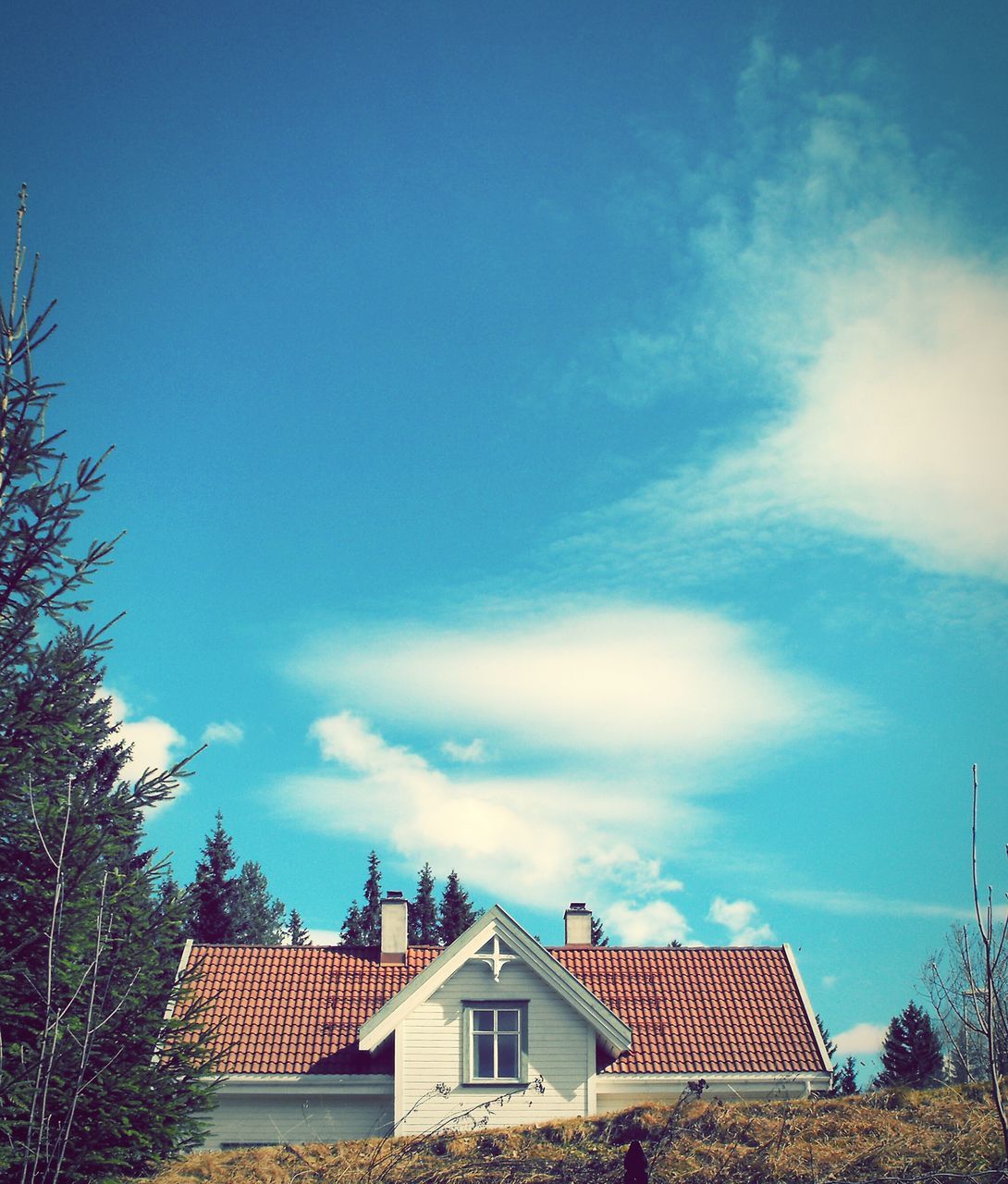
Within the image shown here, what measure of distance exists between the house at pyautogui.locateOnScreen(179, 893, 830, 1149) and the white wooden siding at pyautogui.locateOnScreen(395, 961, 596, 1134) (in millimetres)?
27

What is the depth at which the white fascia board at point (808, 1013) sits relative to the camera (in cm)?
2282

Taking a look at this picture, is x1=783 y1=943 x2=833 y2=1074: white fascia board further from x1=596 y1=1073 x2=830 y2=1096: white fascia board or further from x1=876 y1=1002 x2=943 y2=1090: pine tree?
x1=876 y1=1002 x2=943 y2=1090: pine tree

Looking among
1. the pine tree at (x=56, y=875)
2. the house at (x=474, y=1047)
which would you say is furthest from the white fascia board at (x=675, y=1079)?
the pine tree at (x=56, y=875)

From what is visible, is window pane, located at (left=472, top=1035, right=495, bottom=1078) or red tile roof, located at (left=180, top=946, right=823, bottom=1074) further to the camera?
red tile roof, located at (left=180, top=946, right=823, bottom=1074)

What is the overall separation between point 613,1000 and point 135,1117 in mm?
14742

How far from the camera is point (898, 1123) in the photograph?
43.3 ft

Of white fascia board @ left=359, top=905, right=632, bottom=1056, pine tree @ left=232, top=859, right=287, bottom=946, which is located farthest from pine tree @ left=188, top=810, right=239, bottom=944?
white fascia board @ left=359, top=905, right=632, bottom=1056

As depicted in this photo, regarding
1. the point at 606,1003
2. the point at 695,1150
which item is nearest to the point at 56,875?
the point at 695,1150

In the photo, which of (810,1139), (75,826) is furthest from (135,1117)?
(810,1139)

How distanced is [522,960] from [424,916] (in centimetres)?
4044

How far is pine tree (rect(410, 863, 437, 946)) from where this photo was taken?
60062 millimetres

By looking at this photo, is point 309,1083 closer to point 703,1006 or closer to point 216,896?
point 703,1006

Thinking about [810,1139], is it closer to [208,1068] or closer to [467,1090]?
[208,1068]

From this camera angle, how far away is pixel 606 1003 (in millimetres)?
24469
